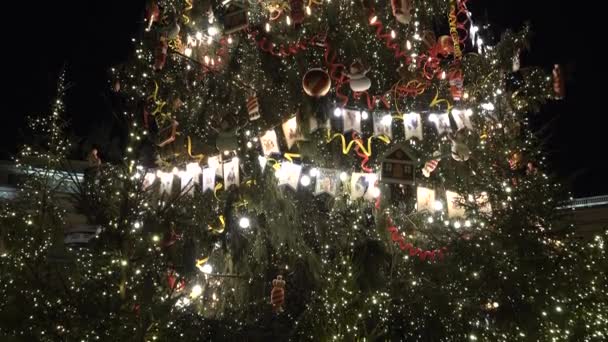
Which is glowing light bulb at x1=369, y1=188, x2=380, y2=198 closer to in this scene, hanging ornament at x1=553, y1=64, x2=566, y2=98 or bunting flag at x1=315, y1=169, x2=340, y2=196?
bunting flag at x1=315, y1=169, x2=340, y2=196

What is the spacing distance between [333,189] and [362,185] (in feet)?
1.54

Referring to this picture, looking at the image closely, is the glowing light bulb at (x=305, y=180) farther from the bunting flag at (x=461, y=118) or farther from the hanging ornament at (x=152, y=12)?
the hanging ornament at (x=152, y=12)

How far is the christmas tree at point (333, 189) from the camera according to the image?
5590mm

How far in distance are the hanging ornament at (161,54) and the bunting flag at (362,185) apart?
427cm

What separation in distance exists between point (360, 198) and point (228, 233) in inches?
104

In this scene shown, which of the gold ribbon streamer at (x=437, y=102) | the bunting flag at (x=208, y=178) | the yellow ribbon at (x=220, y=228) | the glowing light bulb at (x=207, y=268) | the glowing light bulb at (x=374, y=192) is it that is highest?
the gold ribbon streamer at (x=437, y=102)

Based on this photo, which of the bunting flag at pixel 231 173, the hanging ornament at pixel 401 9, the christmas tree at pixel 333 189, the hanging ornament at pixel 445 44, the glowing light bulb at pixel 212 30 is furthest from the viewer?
the glowing light bulb at pixel 212 30

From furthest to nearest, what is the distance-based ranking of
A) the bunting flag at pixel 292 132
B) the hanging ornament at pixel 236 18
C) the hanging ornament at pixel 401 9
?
the bunting flag at pixel 292 132, the hanging ornament at pixel 401 9, the hanging ornament at pixel 236 18

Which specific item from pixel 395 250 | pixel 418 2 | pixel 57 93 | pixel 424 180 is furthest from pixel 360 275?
pixel 57 93

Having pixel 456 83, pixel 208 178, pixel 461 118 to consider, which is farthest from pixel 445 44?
pixel 208 178

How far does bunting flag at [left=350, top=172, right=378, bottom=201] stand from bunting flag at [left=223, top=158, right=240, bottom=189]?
1876 millimetres

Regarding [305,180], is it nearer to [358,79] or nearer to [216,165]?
[216,165]

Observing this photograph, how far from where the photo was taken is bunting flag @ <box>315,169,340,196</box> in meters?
7.54

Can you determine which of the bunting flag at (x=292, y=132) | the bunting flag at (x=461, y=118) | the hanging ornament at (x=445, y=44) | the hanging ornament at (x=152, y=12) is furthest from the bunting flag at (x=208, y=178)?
the hanging ornament at (x=445, y=44)
